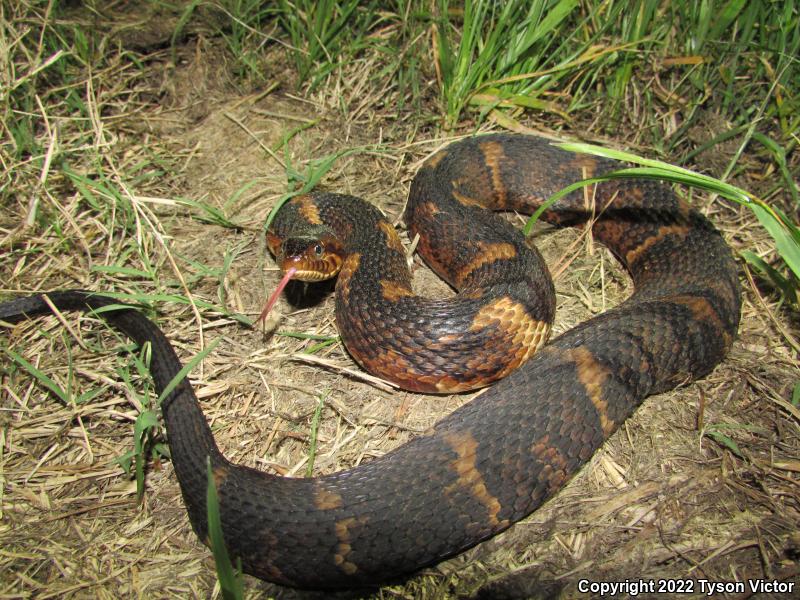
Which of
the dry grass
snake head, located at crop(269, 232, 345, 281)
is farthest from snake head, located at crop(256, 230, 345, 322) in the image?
the dry grass

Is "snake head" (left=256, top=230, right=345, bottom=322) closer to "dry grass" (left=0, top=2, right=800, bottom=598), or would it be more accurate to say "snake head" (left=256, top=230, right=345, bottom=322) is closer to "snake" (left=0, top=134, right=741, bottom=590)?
"snake" (left=0, top=134, right=741, bottom=590)

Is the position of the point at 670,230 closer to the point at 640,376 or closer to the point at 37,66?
the point at 640,376

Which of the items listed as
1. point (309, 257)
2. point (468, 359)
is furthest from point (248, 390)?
point (468, 359)

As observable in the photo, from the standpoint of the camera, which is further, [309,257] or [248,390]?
[309,257]

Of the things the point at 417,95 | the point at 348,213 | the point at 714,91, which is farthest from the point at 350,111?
the point at 714,91

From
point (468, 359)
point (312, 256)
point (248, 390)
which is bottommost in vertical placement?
point (248, 390)

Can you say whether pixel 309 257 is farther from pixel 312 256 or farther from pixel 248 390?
pixel 248 390
